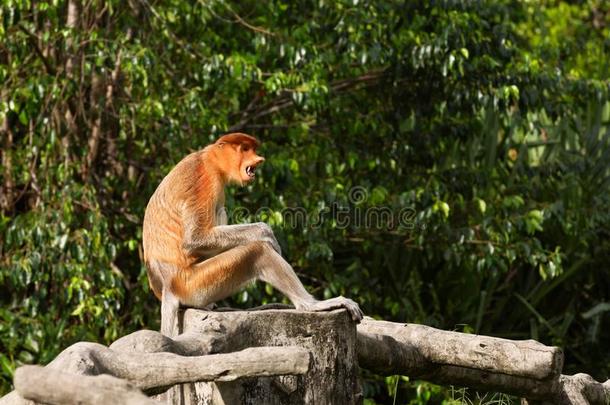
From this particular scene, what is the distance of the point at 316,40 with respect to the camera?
6.02 metres

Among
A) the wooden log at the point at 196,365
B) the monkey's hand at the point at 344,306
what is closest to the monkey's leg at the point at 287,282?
the monkey's hand at the point at 344,306

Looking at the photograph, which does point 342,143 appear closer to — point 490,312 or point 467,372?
point 490,312

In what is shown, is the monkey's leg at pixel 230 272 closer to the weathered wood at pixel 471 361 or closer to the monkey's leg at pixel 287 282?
the monkey's leg at pixel 287 282

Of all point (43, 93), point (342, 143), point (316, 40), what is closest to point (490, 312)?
point (342, 143)

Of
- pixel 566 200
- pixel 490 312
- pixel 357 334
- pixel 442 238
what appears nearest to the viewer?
pixel 357 334

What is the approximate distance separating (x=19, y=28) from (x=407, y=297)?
303 cm

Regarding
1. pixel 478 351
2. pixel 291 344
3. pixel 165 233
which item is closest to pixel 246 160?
pixel 165 233

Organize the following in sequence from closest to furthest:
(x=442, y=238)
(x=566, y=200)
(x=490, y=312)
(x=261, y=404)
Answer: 1. (x=261, y=404)
2. (x=442, y=238)
3. (x=566, y=200)
4. (x=490, y=312)

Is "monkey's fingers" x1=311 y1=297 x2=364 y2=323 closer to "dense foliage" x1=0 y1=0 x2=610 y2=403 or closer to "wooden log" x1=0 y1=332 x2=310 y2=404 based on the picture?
"wooden log" x1=0 y1=332 x2=310 y2=404

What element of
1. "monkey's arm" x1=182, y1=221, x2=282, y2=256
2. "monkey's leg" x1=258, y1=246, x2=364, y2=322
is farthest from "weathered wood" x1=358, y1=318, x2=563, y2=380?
"monkey's arm" x1=182, y1=221, x2=282, y2=256

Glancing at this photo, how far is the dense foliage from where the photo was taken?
5.39 m

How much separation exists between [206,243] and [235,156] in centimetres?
40

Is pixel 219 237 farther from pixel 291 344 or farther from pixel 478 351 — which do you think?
pixel 478 351

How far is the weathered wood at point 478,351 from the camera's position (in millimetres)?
3605
